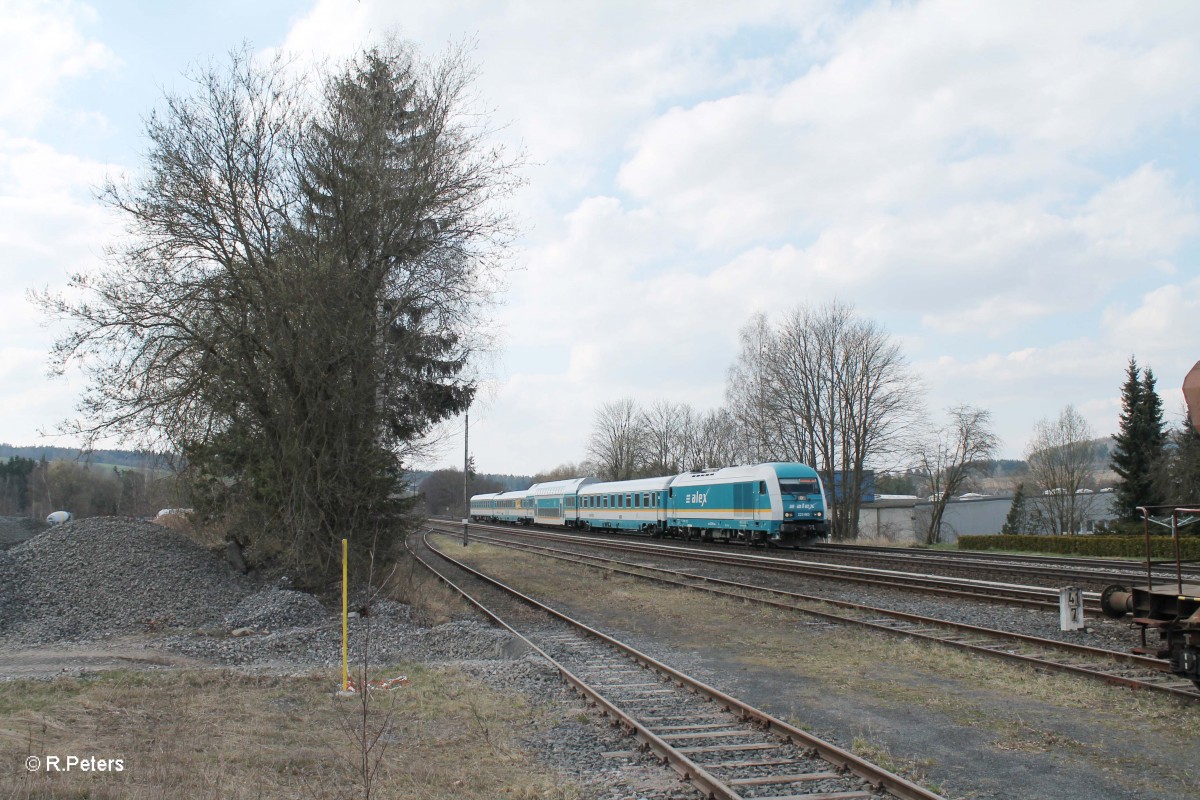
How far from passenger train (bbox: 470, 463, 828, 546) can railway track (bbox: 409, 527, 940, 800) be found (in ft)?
A: 58.4

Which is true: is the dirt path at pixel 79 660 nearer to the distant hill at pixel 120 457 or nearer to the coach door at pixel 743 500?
the distant hill at pixel 120 457

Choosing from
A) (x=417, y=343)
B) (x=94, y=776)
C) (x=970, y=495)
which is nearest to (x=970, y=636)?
(x=94, y=776)

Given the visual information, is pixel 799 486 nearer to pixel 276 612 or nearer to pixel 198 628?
pixel 276 612

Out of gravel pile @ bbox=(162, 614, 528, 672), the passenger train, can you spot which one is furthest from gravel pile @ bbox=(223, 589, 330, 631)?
the passenger train

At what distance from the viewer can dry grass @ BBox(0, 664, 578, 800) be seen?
18.8ft

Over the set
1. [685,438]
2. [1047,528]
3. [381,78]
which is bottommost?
[1047,528]

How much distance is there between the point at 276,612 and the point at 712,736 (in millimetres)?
9662

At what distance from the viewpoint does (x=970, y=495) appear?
82250mm

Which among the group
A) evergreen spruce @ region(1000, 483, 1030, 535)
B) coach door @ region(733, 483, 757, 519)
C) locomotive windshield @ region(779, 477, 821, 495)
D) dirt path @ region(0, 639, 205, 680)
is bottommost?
evergreen spruce @ region(1000, 483, 1030, 535)

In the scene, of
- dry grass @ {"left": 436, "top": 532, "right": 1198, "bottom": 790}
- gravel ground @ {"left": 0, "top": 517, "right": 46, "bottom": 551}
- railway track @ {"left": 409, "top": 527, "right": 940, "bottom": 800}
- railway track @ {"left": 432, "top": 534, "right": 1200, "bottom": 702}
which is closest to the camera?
railway track @ {"left": 409, "top": 527, "right": 940, "bottom": 800}

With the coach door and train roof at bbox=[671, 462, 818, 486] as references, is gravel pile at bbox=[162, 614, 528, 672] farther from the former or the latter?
the coach door

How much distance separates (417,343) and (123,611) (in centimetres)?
797

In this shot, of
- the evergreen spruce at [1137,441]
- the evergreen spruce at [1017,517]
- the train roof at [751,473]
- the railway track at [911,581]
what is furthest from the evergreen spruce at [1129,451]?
the railway track at [911,581]

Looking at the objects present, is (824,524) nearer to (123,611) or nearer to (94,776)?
(123,611)
